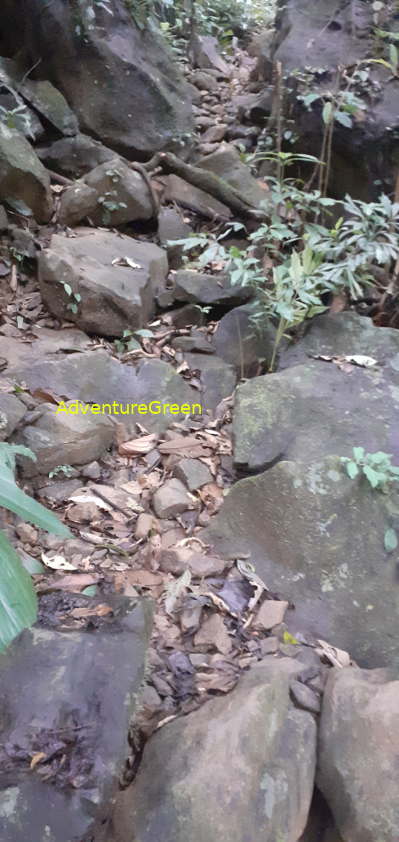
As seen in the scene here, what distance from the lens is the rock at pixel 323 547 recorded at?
220 cm

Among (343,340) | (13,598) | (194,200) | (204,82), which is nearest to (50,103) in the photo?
(194,200)

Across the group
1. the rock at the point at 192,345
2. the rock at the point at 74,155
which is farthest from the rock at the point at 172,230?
the rock at the point at 192,345

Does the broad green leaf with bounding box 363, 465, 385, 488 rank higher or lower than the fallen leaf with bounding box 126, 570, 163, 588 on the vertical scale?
higher

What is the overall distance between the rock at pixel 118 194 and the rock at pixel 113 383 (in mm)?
1797

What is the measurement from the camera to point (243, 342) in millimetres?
3793

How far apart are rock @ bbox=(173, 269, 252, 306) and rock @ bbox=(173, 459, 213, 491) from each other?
5.29 feet

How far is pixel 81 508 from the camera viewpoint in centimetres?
258

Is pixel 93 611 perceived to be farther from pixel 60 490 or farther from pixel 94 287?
pixel 94 287

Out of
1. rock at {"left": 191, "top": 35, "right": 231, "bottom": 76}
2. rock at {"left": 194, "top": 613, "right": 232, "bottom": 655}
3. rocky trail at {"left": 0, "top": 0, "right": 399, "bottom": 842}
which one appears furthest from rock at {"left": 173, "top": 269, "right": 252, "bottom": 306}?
rock at {"left": 191, "top": 35, "right": 231, "bottom": 76}

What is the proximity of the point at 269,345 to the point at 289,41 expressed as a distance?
12.4 ft

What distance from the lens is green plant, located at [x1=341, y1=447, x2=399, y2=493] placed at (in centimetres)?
229

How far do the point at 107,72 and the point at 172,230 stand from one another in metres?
1.71

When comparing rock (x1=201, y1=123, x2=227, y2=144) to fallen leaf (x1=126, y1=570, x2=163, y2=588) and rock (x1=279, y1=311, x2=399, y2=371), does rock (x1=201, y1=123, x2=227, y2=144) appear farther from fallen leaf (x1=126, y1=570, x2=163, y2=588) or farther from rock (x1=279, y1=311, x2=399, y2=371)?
fallen leaf (x1=126, y1=570, x2=163, y2=588)

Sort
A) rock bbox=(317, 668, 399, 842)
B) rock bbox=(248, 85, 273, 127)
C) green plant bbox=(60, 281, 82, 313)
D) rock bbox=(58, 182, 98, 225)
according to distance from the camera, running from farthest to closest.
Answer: rock bbox=(248, 85, 273, 127) < rock bbox=(58, 182, 98, 225) < green plant bbox=(60, 281, 82, 313) < rock bbox=(317, 668, 399, 842)
